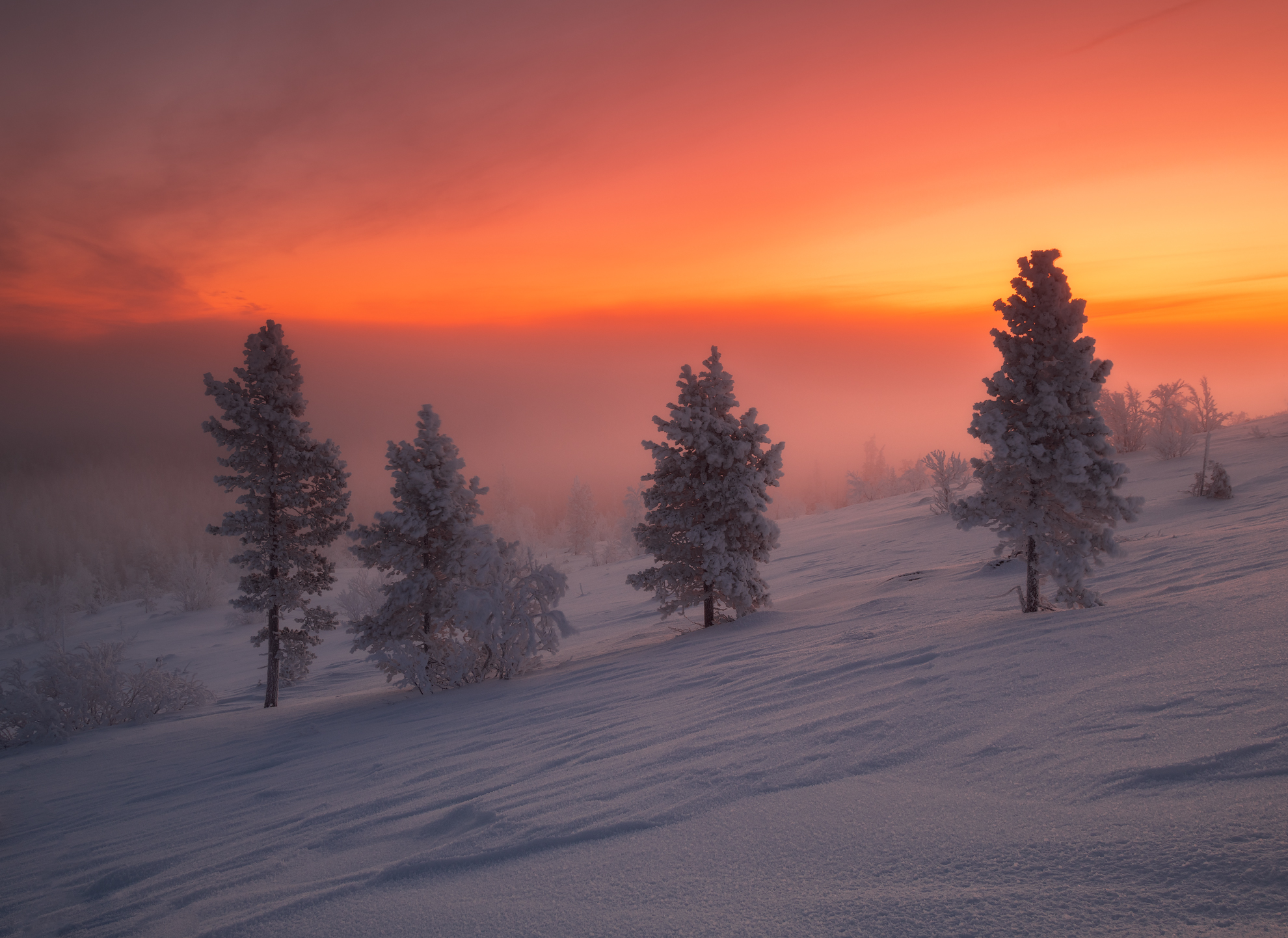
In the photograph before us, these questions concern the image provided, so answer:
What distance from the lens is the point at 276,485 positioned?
1666cm

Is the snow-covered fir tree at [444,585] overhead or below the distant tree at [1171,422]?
below

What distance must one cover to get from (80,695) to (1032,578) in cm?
2275

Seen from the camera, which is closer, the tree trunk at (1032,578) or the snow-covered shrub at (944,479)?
the tree trunk at (1032,578)

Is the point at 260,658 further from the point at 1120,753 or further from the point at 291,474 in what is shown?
the point at 1120,753

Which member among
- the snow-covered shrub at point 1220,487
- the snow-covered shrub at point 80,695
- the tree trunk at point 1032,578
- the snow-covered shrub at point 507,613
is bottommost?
the snow-covered shrub at point 80,695

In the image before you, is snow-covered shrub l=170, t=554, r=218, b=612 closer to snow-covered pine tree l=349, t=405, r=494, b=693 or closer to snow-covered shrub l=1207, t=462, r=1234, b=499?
snow-covered pine tree l=349, t=405, r=494, b=693

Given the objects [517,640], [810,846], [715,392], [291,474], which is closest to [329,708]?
[517,640]

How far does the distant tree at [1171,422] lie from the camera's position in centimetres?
2403

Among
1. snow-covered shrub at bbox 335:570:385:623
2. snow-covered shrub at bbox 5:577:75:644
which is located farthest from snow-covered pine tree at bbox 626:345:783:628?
snow-covered shrub at bbox 5:577:75:644

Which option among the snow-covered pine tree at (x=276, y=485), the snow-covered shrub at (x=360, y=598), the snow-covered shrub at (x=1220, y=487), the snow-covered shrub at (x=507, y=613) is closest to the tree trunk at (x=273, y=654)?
the snow-covered pine tree at (x=276, y=485)

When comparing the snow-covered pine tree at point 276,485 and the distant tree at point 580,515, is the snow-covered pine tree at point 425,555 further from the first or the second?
the distant tree at point 580,515

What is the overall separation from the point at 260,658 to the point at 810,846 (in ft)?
111

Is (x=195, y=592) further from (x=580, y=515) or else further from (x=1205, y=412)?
(x=1205, y=412)

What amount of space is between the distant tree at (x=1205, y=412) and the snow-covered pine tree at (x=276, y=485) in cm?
3746
